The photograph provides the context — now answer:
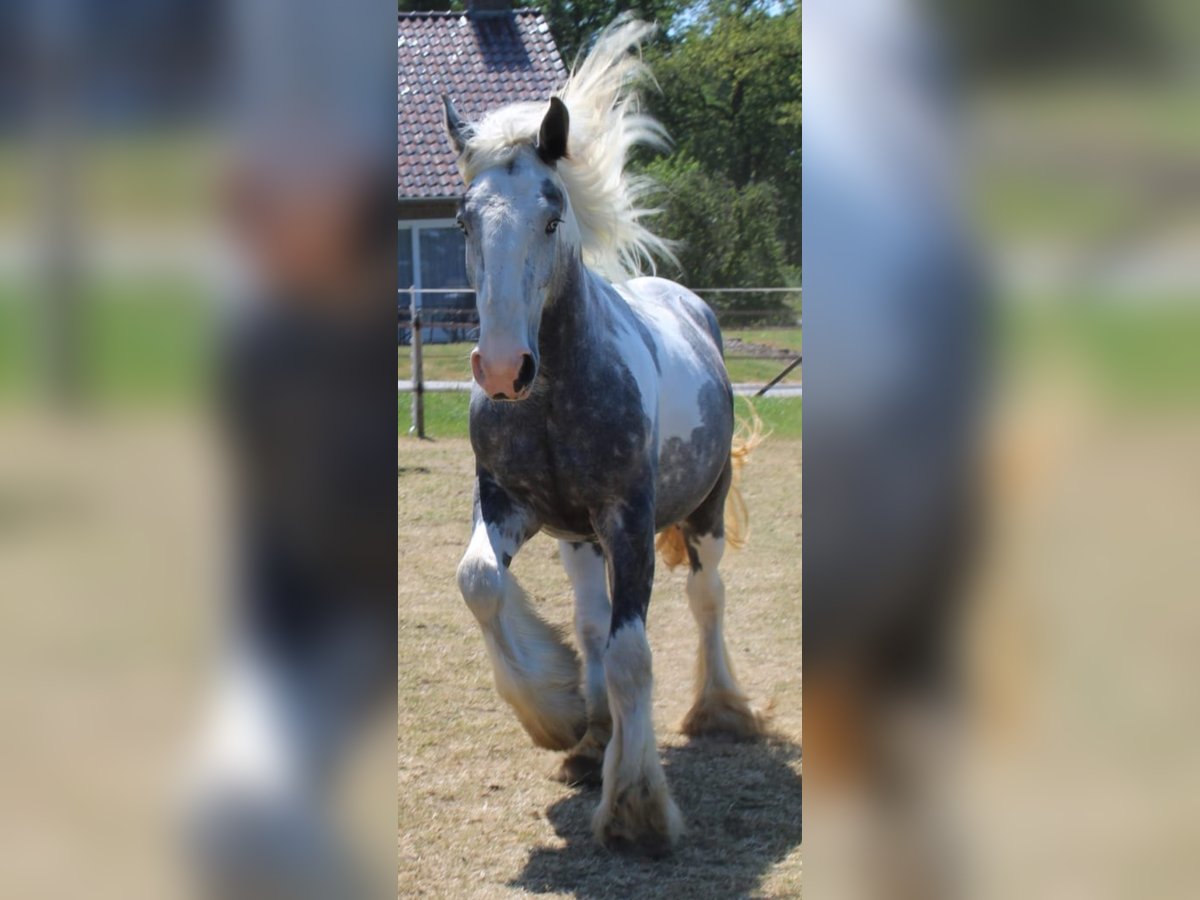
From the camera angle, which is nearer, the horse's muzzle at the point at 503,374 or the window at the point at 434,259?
the horse's muzzle at the point at 503,374

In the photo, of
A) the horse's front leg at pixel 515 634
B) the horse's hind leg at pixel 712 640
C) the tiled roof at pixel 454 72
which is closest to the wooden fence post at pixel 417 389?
the tiled roof at pixel 454 72

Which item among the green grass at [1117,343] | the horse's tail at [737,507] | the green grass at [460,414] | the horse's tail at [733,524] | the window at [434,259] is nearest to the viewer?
the green grass at [1117,343]

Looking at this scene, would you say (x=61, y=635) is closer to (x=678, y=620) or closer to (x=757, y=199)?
(x=678, y=620)

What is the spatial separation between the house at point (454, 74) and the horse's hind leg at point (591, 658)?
8.95 meters

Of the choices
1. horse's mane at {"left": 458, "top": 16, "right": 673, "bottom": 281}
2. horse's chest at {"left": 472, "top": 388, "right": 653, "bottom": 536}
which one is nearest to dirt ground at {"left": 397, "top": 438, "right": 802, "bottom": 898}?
horse's chest at {"left": 472, "top": 388, "right": 653, "bottom": 536}

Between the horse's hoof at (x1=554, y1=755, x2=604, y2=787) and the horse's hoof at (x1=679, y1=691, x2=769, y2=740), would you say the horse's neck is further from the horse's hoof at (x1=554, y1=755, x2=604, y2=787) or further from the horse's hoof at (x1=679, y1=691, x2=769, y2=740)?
the horse's hoof at (x1=679, y1=691, x2=769, y2=740)

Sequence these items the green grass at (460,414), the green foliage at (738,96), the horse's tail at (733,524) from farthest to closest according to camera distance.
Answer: the green foliage at (738,96) → the green grass at (460,414) → the horse's tail at (733,524)

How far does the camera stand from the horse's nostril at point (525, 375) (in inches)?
89.5

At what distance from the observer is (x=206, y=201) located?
893mm

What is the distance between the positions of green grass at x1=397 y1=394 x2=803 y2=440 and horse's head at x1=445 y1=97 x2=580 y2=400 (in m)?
6.59

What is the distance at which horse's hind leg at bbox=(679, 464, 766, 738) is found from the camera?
367 cm

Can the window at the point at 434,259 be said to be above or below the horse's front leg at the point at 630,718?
above

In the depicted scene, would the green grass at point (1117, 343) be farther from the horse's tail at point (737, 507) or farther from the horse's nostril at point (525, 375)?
the horse's tail at point (737, 507)

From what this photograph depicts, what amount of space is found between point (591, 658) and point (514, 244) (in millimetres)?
1433
